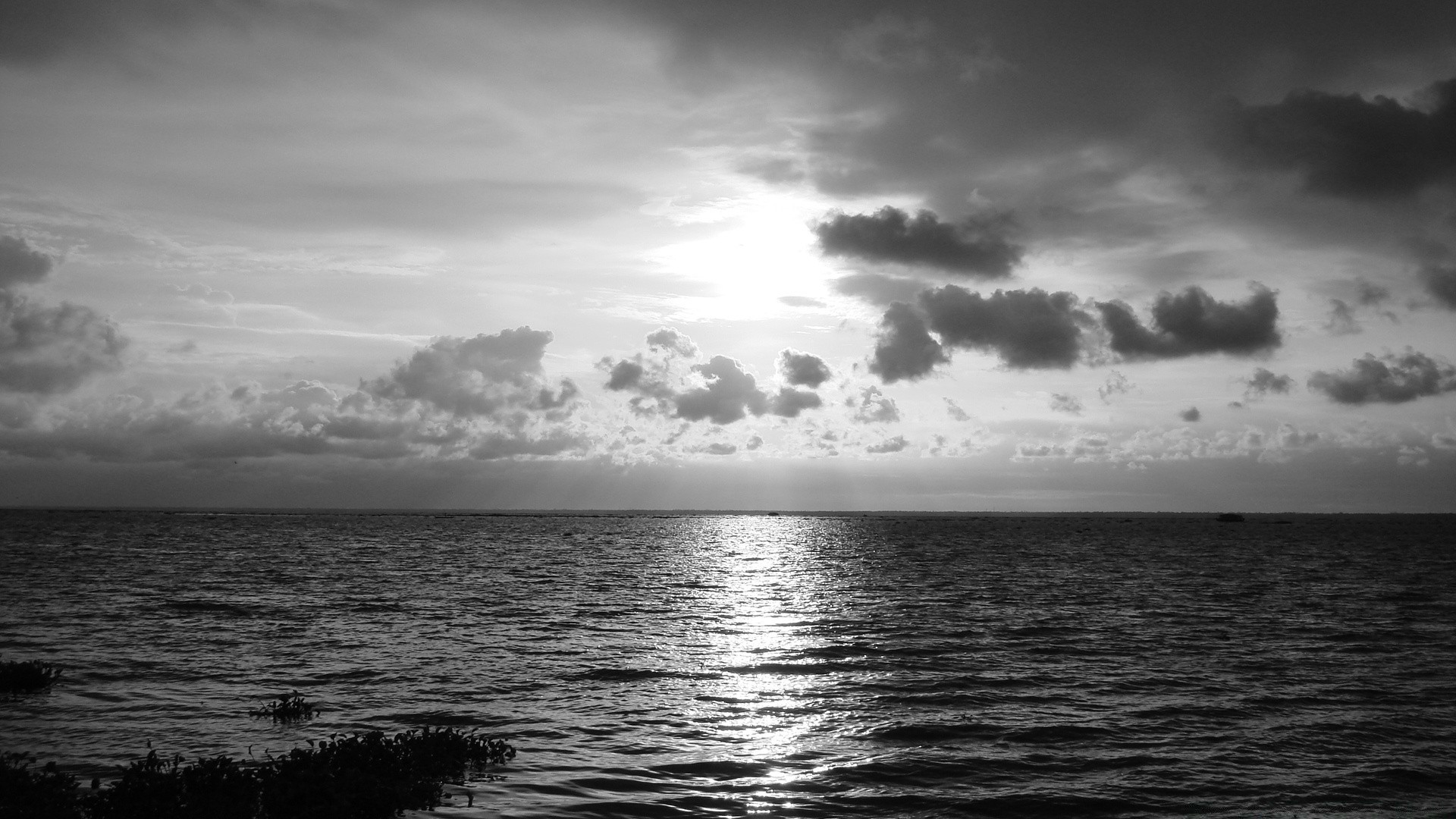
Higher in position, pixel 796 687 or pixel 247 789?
pixel 247 789

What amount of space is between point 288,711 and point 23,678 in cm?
1009

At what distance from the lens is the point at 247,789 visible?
17078 millimetres

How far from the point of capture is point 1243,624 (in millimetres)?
51031

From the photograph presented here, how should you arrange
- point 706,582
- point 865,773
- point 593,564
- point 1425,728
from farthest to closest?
point 593,564, point 706,582, point 1425,728, point 865,773

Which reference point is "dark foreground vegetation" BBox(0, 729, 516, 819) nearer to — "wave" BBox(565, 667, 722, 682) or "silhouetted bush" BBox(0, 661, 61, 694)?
"silhouetted bush" BBox(0, 661, 61, 694)

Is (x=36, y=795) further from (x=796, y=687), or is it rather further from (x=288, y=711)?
(x=796, y=687)

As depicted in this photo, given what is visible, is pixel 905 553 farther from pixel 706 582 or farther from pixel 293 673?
pixel 293 673

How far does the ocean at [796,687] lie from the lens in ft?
70.0

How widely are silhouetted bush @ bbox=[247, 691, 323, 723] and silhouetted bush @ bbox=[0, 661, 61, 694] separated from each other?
8211mm

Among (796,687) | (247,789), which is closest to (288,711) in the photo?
(247,789)

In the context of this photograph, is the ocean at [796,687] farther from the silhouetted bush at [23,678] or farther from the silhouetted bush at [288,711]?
the silhouetted bush at [23,678]

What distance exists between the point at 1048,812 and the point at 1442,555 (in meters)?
147

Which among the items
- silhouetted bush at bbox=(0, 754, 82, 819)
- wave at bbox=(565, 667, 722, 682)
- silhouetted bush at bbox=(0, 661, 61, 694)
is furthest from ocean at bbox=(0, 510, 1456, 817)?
silhouetted bush at bbox=(0, 754, 82, 819)

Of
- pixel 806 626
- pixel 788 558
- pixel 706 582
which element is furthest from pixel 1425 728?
pixel 788 558
